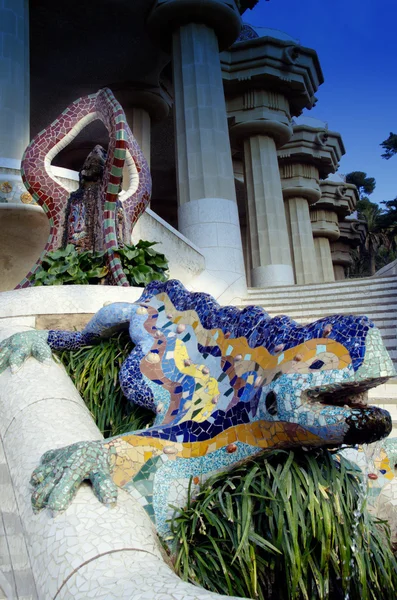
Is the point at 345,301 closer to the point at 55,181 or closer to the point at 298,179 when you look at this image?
the point at 55,181

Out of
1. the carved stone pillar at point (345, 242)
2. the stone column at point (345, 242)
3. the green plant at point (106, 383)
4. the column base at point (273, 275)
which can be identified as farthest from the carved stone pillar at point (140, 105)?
the stone column at point (345, 242)

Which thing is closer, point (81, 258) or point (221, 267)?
point (81, 258)

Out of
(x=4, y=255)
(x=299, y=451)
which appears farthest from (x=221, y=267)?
(x=299, y=451)

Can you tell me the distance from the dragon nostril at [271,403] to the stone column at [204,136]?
1125 cm

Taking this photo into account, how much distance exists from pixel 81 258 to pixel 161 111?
46.8 ft

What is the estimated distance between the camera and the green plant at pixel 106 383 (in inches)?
140

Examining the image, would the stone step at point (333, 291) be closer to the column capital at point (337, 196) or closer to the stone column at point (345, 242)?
the column capital at point (337, 196)

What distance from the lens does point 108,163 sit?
586cm

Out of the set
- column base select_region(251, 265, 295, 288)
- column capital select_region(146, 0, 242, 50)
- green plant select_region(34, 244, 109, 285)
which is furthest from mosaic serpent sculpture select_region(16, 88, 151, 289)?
column base select_region(251, 265, 295, 288)

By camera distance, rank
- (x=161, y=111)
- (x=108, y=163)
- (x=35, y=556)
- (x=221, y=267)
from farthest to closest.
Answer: (x=161, y=111), (x=221, y=267), (x=108, y=163), (x=35, y=556)

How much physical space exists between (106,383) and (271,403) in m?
1.59

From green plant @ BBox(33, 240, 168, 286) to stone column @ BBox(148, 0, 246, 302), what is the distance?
7.84m

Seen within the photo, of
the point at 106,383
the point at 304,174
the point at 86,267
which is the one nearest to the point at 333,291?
the point at 86,267

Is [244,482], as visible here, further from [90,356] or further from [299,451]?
[90,356]
